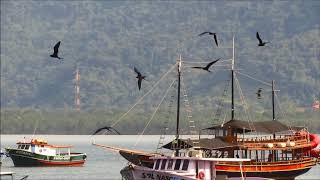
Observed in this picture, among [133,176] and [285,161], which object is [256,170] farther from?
[133,176]

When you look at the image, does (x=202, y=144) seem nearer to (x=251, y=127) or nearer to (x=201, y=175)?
(x=251, y=127)

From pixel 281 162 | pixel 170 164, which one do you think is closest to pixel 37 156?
pixel 281 162

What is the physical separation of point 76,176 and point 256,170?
3894cm

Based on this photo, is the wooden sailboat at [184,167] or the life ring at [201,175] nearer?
the wooden sailboat at [184,167]

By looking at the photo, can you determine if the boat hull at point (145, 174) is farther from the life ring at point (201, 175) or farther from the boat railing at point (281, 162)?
the boat railing at point (281, 162)

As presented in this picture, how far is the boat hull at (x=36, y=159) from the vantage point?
504 ft

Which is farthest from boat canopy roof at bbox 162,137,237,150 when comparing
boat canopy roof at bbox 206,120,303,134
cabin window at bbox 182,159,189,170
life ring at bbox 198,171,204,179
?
life ring at bbox 198,171,204,179

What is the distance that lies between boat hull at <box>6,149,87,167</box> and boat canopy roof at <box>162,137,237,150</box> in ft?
171

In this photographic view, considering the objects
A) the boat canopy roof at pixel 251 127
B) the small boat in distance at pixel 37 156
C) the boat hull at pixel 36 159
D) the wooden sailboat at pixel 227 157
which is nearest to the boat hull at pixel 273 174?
the wooden sailboat at pixel 227 157

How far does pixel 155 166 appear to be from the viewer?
3674 inches

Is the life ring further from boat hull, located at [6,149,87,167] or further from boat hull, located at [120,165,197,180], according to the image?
boat hull, located at [6,149,87,167]

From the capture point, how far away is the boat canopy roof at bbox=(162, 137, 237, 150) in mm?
99000

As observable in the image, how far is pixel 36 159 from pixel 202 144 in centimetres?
5726

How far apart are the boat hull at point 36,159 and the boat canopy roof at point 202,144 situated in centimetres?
5211
